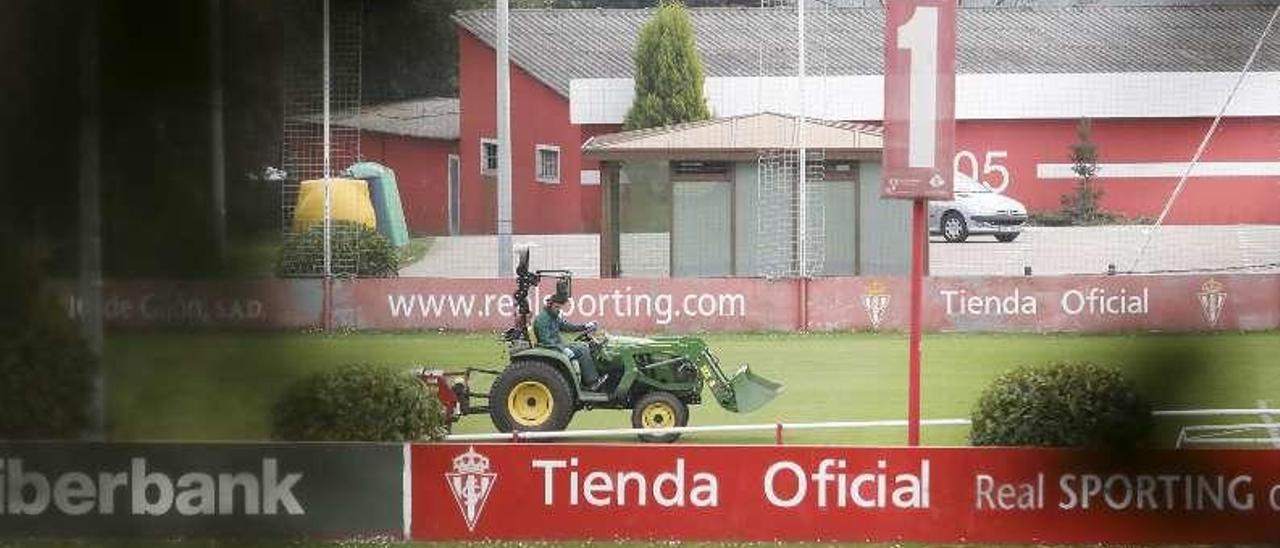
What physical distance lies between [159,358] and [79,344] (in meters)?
0.19

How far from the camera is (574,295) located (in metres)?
8.97

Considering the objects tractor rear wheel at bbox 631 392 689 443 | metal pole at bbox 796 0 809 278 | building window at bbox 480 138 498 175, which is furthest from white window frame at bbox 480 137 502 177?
metal pole at bbox 796 0 809 278

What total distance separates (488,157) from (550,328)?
656cm

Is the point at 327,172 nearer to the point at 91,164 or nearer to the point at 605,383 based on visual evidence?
the point at 91,164

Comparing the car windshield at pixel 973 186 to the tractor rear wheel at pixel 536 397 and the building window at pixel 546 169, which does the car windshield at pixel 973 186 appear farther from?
the tractor rear wheel at pixel 536 397

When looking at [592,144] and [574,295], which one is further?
[574,295]

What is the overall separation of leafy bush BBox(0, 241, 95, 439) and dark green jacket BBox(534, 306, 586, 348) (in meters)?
6.27

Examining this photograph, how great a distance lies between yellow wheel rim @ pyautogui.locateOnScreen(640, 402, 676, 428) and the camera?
7.23m

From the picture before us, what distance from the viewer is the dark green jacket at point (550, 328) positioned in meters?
7.28

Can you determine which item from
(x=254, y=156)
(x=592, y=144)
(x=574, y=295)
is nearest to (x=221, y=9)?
(x=254, y=156)

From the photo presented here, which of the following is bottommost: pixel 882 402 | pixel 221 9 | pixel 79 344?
pixel 882 402

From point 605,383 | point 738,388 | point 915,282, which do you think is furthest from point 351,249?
point 738,388

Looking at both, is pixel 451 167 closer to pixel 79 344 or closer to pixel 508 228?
Answer: pixel 79 344

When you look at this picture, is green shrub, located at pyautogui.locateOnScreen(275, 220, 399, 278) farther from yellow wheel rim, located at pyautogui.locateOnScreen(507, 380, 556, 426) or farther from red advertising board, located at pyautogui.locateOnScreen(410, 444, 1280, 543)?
yellow wheel rim, located at pyautogui.locateOnScreen(507, 380, 556, 426)
